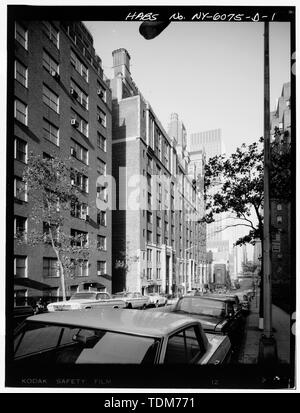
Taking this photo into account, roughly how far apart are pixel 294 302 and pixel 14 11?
495cm

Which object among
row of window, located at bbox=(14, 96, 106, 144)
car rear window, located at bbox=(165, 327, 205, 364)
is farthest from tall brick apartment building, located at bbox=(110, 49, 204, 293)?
car rear window, located at bbox=(165, 327, 205, 364)

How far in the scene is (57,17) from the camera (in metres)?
3.31

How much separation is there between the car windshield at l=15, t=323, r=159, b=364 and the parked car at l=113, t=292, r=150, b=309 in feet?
11.9

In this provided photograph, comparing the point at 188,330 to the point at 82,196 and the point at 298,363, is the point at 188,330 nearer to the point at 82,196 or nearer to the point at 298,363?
the point at 298,363

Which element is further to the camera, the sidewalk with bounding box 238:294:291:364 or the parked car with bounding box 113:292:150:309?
the parked car with bounding box 113:292:150:309

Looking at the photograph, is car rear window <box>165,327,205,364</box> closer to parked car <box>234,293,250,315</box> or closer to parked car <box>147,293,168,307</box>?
parked car <box>147,293,168,307</box>

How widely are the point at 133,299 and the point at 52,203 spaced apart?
403 centimetres

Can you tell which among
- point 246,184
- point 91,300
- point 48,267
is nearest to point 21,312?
point 48,267

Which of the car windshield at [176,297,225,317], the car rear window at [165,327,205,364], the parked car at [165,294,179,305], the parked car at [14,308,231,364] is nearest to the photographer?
the parked car at [14,308,231,364]

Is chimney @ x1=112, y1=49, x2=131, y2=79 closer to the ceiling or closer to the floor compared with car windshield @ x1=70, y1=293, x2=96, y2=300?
closer to the ceiling

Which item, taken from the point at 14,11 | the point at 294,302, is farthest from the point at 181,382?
the point at 14,11

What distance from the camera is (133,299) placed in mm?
7789

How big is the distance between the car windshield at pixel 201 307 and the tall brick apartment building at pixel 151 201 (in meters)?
1.34

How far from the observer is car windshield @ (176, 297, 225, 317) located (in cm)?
489
